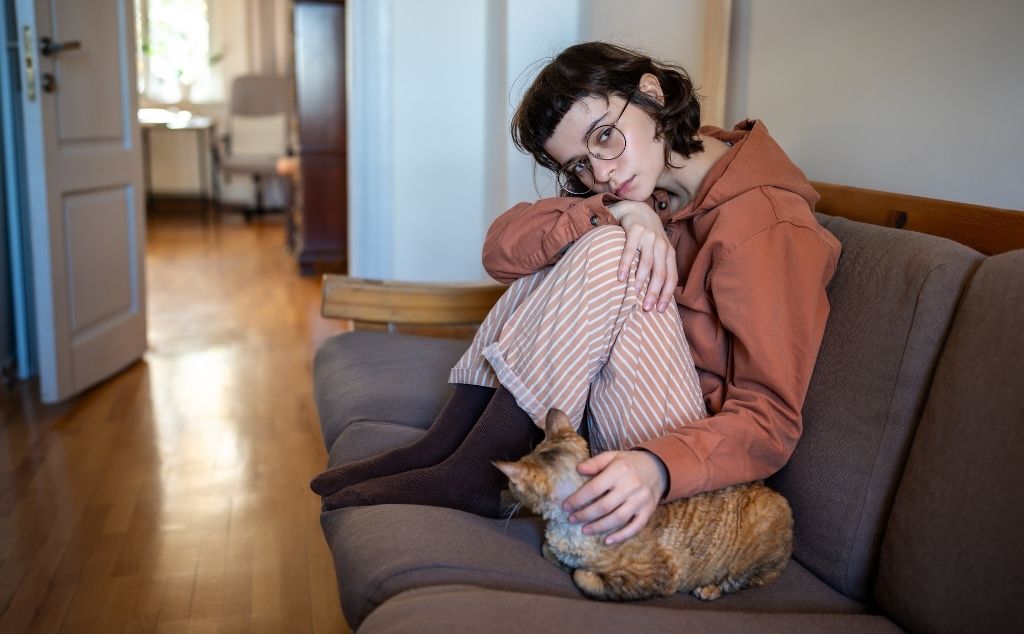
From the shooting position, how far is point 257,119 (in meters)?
7.92

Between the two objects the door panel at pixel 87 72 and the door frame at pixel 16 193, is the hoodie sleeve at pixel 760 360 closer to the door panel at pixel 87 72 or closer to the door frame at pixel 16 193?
the door panel at pixel 87 72

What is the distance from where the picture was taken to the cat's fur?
1.06m

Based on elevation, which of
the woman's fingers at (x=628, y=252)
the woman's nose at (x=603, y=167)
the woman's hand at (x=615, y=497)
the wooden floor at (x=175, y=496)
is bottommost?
the wooden floor at (x=175, y=496)

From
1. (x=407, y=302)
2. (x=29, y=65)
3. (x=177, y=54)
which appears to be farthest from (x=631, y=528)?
(x=177, y=54)

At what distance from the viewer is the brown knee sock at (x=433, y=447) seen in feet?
4.40

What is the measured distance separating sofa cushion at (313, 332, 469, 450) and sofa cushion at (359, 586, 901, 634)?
701 millimetres

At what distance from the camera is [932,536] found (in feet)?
3.25

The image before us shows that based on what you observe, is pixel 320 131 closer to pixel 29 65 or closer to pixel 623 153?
pixel 29 65

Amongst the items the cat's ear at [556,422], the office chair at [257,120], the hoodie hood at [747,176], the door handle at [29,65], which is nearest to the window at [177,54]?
the office chair at [257,120]

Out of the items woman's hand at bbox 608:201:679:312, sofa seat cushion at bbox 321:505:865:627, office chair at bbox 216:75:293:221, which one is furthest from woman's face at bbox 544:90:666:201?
office chair at bbox 216:75:293:221

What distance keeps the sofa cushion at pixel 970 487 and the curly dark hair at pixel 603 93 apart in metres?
0.50

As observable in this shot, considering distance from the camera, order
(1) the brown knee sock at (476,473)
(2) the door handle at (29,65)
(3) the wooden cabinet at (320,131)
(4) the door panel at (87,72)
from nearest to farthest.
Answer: (1) the brown knee sock at (476,473) → (2) the door handle at (29,65) → (4) the door panel at (87,72) → (3) the wooden cabinet at (320,131)

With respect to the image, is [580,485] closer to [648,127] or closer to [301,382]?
[648,127]

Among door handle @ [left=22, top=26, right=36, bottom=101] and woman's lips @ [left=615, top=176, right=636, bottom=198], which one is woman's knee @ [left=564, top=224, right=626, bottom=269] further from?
door handle @ [left=22, top=26, right=36, bottom=101]
